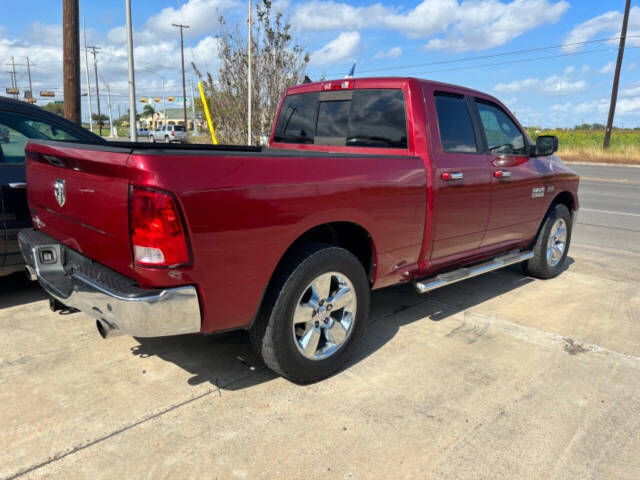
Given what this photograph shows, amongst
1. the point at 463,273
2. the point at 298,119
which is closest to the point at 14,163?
the point at 298,119

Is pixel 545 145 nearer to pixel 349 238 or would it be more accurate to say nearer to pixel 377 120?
pixel 377 120

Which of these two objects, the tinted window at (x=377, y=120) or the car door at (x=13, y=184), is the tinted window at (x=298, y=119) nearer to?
the tinted window at (x=377, y=120)

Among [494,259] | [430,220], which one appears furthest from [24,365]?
[494,259]

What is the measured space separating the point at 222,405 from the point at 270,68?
13.8 metres

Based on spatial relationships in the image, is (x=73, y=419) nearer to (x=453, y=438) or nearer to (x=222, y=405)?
(x=222, y=405)

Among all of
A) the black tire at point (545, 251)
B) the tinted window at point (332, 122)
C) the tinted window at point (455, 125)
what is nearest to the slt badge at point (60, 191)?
the tinted window at point (332, 122)

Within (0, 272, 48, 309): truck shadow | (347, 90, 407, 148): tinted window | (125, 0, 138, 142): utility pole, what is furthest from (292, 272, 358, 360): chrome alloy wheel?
(125, 0, 138, 142): utility pole

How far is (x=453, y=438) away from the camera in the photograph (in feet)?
8.59

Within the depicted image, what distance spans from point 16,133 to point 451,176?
3.62 m

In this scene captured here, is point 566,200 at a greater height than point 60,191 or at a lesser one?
lesser

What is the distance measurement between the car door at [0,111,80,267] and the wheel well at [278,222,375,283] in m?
2.51

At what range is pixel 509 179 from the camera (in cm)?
454

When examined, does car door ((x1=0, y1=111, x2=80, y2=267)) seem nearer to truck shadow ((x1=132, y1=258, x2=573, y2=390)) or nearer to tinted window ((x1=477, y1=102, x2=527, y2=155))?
truck shadow ((x1=132, y1=258, x2=573, y2=390))

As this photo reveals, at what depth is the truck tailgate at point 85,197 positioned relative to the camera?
95.7 inches
